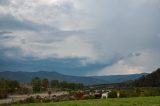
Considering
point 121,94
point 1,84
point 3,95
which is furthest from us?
point 1,84

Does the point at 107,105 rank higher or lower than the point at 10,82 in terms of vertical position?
lower

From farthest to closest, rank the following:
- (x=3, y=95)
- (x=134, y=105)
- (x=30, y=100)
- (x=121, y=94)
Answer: (x=3, y=95) → (x=121, y=94) → (x=30, y=100) → (x=134, y=105)

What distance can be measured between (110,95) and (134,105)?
3772cm

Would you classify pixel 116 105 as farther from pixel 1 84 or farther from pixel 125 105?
pixel 1 84

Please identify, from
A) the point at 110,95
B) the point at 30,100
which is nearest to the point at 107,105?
the point at 30,100

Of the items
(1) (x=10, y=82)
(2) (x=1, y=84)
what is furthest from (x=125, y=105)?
(1) (x=10, y=82)

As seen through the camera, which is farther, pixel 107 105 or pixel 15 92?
pixel 15 92

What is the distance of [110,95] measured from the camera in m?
73.4

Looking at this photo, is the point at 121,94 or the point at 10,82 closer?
the point at 121,94

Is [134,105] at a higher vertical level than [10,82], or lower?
lower

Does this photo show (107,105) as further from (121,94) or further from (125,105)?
(121,94)

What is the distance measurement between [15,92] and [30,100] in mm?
120242

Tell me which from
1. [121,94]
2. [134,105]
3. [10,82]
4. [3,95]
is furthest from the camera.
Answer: [10,82]

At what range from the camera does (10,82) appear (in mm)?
197500
